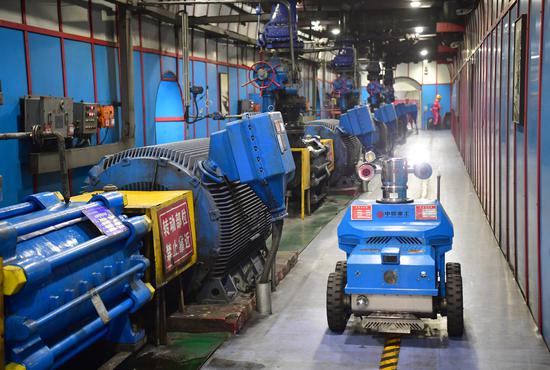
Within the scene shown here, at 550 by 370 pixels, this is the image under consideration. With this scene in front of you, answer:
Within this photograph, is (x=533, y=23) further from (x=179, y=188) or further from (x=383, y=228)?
(x=179, y=188)

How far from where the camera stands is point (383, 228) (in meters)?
4.50

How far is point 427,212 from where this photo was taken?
452cm

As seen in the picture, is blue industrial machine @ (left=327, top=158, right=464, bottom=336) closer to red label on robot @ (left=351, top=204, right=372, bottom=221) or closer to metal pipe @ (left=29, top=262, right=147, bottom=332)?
red label on robot @ (left=351, top=204, right=372, bottom=221)

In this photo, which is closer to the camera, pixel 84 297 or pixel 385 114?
pixel 84 297

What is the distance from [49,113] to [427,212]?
4.67 m

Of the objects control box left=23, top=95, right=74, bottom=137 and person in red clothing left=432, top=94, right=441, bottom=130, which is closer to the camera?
control box left=23, top=95, right=74, bottom=137

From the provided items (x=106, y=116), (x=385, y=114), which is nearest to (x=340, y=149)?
(x=106, y=116)

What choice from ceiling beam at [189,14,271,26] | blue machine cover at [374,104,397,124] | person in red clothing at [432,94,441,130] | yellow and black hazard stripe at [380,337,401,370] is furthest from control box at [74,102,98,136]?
person in red clothing at [432,94,441,130]

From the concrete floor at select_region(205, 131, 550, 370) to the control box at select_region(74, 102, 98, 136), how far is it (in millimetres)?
3371

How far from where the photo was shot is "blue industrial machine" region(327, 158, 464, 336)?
4.16 m

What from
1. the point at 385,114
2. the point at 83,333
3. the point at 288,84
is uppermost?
the point at 288,84

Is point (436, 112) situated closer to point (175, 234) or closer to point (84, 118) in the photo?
point (84, 118)

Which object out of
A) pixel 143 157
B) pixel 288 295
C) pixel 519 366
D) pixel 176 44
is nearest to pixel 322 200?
pixel 176 44

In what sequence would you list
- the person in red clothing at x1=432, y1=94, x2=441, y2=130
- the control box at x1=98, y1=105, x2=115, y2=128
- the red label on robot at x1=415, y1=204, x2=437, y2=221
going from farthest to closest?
the person in red clothing at x1=432, y1=94, x2=441, y2=130
the control box at x1=98, y1=105, x2=115, y2=128
the red label on robot at x1=415, y1=204, x2=437, y2=221
